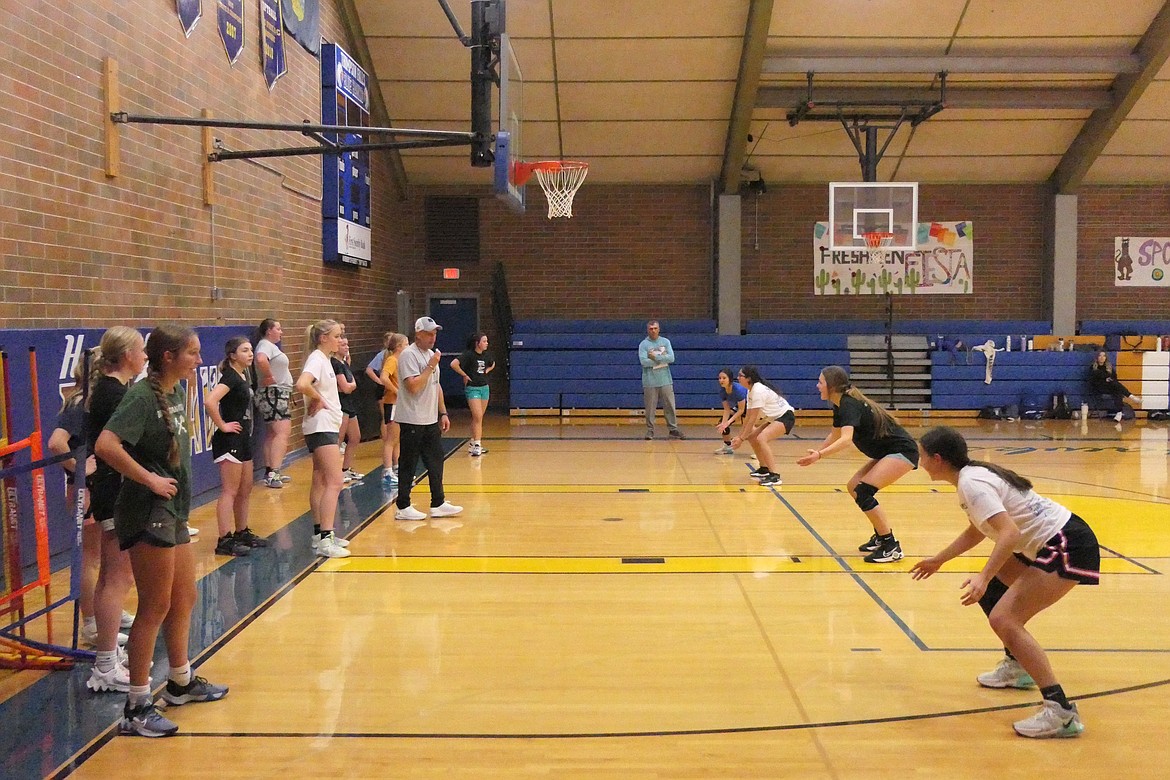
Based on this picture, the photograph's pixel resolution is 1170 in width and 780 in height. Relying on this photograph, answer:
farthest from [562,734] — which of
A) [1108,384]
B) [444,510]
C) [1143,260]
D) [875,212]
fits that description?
[1143,260]

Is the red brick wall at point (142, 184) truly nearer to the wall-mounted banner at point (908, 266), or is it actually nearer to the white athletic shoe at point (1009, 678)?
the white athletic shoe at point (1009, 678)

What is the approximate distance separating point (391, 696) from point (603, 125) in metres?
14.8

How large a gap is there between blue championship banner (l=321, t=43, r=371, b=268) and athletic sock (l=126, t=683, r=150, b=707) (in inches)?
387

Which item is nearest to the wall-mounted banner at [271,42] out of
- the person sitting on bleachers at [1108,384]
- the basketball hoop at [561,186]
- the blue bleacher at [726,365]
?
the basketball hoop at [561,186]

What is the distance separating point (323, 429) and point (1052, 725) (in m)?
4.92

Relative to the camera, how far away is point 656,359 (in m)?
14.9

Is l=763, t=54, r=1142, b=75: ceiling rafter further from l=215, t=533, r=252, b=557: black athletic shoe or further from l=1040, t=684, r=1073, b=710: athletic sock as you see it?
l=1040, t=684, r=1073, b=710: athletic sock

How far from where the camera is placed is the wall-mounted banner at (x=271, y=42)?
451 inches

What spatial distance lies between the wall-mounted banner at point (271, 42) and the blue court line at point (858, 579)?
746 cm

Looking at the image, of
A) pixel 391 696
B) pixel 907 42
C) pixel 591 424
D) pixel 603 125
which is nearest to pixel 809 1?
pixel 907 42

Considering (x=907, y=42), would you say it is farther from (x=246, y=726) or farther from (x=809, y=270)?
(x=246, y=726)

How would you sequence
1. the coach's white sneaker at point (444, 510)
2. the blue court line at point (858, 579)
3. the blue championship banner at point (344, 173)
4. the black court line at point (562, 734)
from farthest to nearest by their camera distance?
the blue championship banner at point (344, 173), the coach's white sneaker at point (444, 510), the blue court line at point (858, 579), the black court line at point (562, 734)

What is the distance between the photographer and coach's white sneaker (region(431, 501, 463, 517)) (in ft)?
29.5

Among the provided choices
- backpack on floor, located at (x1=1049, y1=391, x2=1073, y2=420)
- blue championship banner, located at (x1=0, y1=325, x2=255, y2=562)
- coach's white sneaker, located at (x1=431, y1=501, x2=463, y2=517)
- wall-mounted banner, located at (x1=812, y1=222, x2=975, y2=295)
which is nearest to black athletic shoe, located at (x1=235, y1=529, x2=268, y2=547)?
blue championship banner, located at (x1=0, y1=325, x2=255, y2=562)
